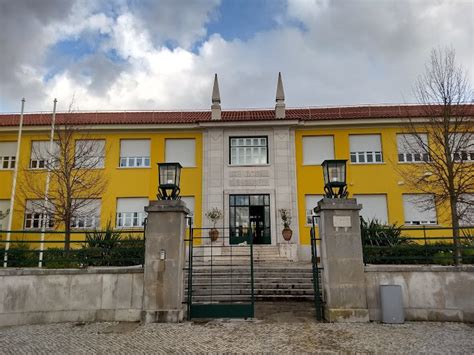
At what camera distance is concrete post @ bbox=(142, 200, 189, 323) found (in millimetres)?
8039

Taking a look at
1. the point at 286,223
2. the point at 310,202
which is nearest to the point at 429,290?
the point at 286,223

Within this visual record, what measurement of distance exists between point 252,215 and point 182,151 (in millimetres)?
5489

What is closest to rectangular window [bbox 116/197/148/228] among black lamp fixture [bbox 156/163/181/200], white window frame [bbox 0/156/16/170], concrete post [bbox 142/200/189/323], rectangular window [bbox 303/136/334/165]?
white window frame [bbox 0/156/16/170]

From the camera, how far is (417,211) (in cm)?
1911

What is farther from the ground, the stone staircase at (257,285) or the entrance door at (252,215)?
the entrance door at (252,215)

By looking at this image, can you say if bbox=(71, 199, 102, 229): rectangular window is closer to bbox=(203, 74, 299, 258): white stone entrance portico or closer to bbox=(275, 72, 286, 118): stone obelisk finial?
bbox=(203, 74, 299, 258): white stone entrance portico

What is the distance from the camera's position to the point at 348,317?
785 centimetres

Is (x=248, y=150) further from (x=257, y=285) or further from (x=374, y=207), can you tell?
(x=257, y=285)

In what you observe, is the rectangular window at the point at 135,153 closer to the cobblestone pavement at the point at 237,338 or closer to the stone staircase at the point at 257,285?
the stone staircase at the point at 257,285

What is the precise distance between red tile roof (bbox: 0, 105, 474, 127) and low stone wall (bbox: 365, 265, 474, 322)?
13.0 metres

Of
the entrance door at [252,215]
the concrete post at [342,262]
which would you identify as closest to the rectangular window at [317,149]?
the entrance door at [252,215]

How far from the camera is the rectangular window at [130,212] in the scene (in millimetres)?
19734

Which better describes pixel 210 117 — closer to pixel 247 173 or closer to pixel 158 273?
pixel 247 173

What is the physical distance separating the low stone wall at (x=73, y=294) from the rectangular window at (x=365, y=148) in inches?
604
